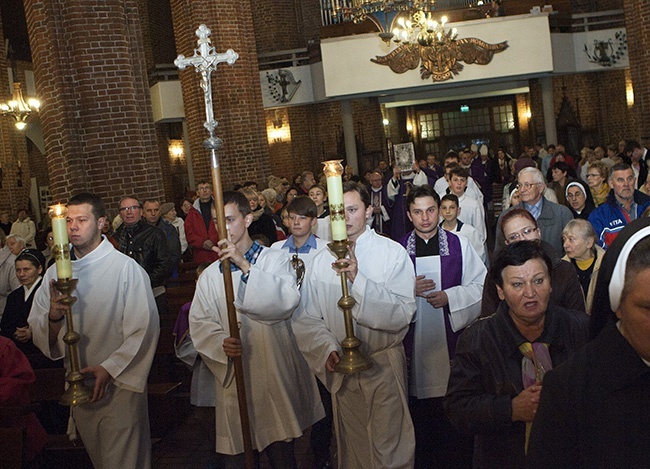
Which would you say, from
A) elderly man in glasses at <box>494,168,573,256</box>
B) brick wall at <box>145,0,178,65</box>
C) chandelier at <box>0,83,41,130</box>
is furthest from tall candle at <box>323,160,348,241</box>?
brick wall at <box>145,0,178,65</box>

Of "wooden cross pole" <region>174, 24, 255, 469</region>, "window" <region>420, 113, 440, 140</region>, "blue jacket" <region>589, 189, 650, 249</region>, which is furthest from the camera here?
"window" <region>420, 113, 440, 140</region>

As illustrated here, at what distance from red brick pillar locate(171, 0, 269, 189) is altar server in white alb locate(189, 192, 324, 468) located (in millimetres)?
9865

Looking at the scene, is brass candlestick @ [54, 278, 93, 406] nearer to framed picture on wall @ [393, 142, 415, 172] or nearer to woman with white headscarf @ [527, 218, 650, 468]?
woman with white headscarf @ [527, 218, 650, 468]

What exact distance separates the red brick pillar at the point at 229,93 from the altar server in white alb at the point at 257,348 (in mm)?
9865

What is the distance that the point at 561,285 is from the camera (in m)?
3.85

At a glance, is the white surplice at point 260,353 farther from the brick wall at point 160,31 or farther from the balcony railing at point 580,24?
the brick wall at point 160,31

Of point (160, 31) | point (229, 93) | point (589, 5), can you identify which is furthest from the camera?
point (589, 5)

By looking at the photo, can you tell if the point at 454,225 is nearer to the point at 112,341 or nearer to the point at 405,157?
the point at 112,341

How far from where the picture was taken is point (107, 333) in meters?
4.47

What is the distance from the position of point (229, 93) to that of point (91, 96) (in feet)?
18.2

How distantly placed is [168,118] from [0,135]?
4.14 m

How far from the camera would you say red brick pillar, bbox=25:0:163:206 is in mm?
8914

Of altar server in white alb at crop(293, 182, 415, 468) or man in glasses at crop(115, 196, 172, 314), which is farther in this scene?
man in glasses at crop(115, 196, 172, 314)

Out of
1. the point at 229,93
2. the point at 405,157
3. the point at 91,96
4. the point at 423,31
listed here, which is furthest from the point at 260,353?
the point at 423,31
